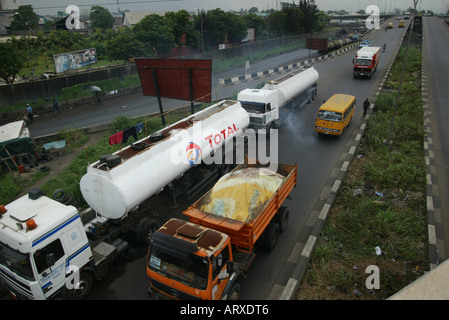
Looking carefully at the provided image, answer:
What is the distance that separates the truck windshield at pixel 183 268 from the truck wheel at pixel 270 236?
3173mm

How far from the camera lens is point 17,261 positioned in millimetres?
6703

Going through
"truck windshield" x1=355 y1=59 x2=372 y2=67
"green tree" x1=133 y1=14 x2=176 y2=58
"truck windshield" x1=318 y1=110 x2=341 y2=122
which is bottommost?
"truck windshield" x1=318 y1=110 x2=341 y2=122

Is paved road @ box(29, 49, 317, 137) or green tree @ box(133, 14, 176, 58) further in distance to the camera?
green tree @ box(133, 14, 176, 58)

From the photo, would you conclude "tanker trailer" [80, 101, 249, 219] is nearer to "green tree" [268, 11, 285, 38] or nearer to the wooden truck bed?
the wooden truck bed

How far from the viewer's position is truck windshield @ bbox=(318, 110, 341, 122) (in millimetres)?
16688

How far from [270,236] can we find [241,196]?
1.64 metres

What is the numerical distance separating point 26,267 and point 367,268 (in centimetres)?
879

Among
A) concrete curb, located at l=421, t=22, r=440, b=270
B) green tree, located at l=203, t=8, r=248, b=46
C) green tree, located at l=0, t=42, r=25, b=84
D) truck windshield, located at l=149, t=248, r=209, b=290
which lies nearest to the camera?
truck windshield, located at l=149, t=248, r=209, b=290

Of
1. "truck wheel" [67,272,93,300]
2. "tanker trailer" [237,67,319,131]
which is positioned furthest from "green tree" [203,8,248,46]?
"truck wheel" [67,272,93,300]

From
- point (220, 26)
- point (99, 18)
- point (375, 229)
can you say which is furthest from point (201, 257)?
point (99, 18)

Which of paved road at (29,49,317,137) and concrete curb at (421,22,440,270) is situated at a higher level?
paved road at (29,49,317,137)
